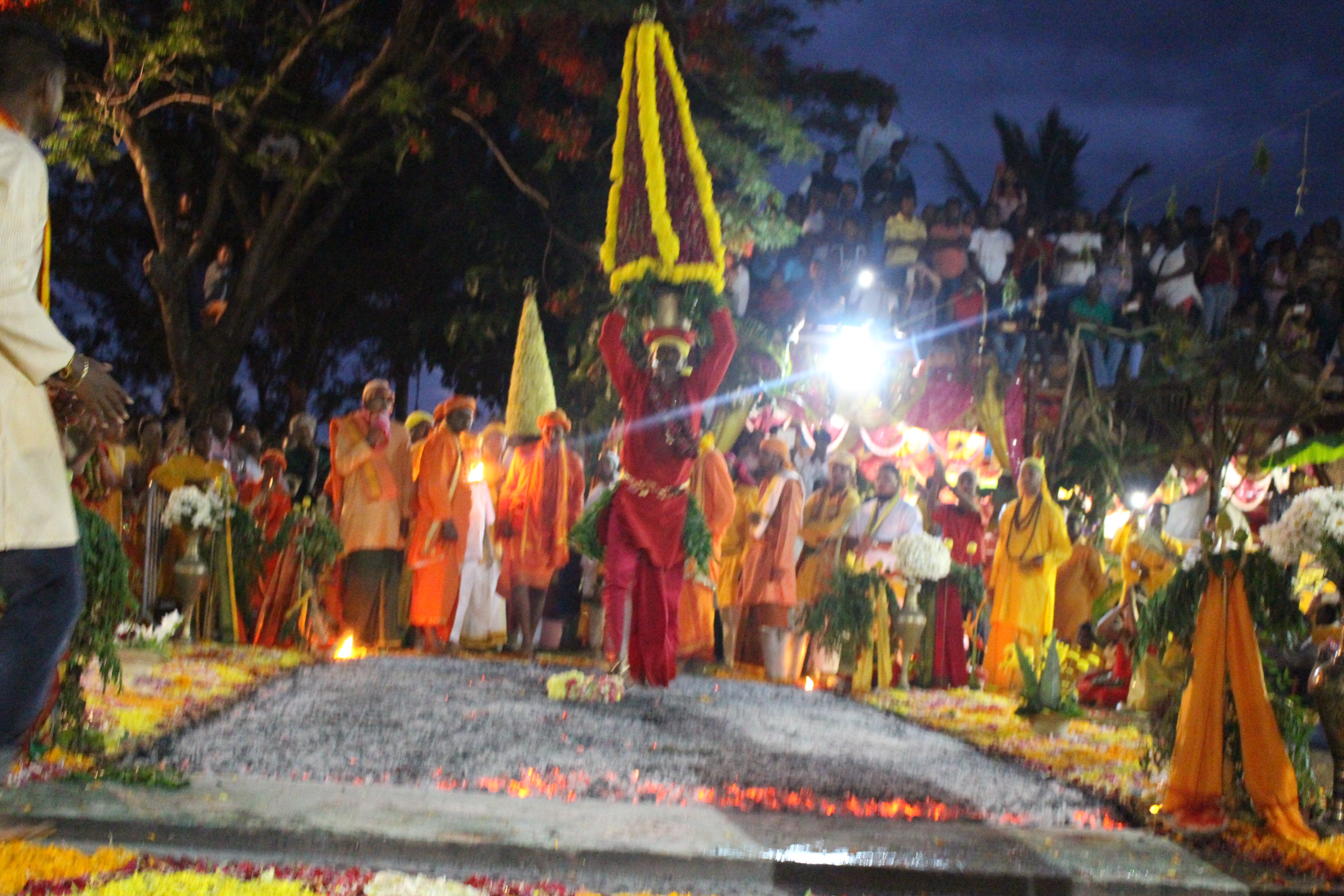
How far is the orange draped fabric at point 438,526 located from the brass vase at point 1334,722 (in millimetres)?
6770

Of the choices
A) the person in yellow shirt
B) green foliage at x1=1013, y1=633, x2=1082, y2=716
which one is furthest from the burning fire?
the person in yellow shirt

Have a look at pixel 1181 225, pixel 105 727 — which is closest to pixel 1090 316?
pixel 1181 225

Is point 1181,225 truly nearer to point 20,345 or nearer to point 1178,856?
point 1178,856

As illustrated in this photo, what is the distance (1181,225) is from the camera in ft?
50.3

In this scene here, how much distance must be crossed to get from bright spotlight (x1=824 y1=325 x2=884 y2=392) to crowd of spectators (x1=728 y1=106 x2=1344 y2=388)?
1.02ft

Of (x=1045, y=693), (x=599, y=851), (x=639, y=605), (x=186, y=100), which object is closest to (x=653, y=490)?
(x=639, y=605)

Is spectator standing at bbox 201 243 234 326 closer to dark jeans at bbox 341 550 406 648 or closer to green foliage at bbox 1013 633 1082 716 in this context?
dark jeans at bbox 341 550 406 648

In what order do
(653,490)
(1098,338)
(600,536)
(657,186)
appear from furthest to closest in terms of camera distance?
(1098,338) < (657,186) < (600,536) < (653,490)

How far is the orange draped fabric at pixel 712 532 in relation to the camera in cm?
955

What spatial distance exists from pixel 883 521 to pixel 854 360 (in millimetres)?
4713

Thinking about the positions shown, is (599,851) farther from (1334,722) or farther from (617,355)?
(617,355)

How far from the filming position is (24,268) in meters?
3.16

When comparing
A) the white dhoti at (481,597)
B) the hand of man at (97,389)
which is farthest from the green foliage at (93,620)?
the white dhoti at (481,597)

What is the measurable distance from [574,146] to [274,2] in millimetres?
4137
